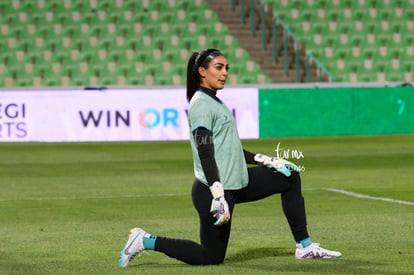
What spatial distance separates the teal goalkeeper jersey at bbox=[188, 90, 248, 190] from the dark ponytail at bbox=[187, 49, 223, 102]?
111 millimetres

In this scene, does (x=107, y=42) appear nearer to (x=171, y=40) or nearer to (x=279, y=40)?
(x=171, y=40)

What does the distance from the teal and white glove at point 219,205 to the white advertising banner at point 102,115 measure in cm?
1913

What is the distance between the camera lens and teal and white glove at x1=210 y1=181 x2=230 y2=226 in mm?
7375

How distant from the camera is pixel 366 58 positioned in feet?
111

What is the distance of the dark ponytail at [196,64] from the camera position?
25.5ft

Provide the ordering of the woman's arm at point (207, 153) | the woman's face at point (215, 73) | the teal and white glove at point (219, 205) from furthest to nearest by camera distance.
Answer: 1. the woman's face at point (215, 73)
2. the woman's arm at point (207, 153)
3. the teal and white glove at point (219, 205)

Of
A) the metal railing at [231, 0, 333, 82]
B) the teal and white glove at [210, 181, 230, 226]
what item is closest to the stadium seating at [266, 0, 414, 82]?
the metal railing at [231, 0, 333, 82]

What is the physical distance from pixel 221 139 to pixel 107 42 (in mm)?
24870

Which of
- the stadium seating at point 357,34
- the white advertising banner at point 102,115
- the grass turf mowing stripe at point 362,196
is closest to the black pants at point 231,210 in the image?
the grass turf mowing stripe at point 362,196

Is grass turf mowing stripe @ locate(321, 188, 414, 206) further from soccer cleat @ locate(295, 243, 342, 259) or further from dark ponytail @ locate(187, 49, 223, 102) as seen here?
dark ponytail @ locate(187, 49, 223, 102)

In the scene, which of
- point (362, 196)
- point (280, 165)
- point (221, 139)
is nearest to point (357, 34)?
point (362, 196)

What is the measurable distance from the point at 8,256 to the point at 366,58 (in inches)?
1024

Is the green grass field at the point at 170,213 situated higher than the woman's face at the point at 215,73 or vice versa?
the woman's face at the point at 215,73

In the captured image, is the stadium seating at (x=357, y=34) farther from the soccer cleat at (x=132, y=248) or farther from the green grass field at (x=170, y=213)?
the soccer cleat at (x=132, y=248)
